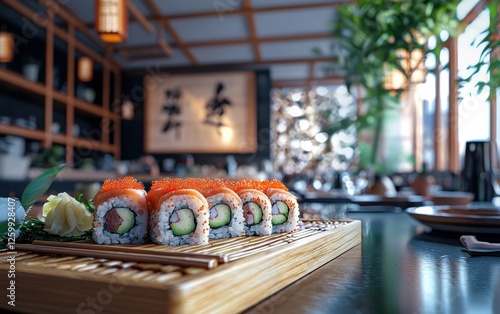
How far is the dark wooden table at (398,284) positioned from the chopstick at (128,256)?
0.29 ft

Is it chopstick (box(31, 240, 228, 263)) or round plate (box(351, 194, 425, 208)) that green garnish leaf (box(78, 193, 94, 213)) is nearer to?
chopstick (box(31, 240, 228, 263))

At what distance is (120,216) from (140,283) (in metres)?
0.32

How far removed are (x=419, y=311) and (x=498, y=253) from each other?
465 millimetres

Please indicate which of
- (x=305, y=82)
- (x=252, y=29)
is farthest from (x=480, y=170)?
(x=305, y=82)

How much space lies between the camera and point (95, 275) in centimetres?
46

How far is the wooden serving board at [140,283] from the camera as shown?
1.38 feet

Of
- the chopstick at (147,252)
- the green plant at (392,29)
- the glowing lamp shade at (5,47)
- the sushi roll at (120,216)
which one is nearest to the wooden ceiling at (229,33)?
the glowing lamp shade at (5,47)

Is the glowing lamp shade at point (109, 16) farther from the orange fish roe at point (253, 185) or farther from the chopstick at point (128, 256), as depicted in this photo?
the chopstick at point (128, 256)

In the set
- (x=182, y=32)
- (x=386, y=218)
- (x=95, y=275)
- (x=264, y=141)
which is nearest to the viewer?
(x=95, y=275)

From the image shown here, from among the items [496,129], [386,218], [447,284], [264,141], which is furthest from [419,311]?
[264,141]

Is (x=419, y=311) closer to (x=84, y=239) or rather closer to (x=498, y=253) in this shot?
(x=498, y=253)

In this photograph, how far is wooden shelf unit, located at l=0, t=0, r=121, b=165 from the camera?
4.97 metres

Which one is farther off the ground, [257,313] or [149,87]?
[149,87]

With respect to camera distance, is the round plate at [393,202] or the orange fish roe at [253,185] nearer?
the orange fish roe at [253,185]
